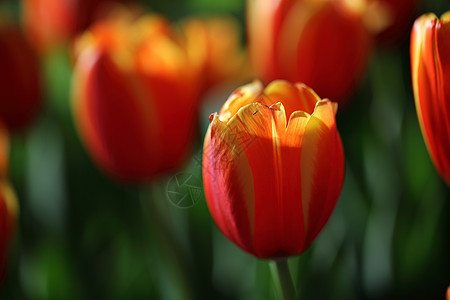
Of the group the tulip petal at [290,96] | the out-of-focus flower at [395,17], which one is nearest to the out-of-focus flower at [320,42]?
the out-of-focus flower at [395,17]

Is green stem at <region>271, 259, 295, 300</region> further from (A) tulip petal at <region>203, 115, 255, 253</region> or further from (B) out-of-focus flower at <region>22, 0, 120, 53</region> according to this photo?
(B) out-of-focus flower at <region>22, 0, 120, 53</region>

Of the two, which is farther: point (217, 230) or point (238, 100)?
point (217, 230)

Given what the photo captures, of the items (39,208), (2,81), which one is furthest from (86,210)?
(2,81)

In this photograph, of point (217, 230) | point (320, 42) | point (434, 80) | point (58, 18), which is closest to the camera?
point (434, 80)

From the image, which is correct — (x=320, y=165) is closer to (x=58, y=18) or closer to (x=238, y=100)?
(x=238, y=100)

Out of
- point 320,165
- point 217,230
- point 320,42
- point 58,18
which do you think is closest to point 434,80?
point 320,165

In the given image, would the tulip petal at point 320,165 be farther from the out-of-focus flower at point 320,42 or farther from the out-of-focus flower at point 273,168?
the out-of-focus flower at point 320,42
